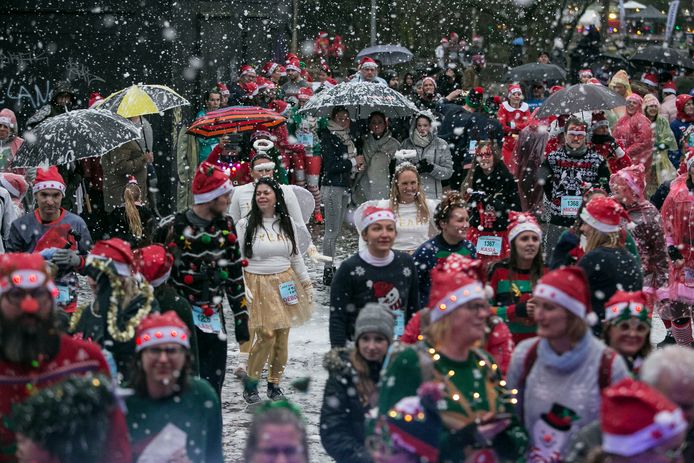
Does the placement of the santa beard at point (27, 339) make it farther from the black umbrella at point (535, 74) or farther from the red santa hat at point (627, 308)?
the black umbrella at point (535, 74)

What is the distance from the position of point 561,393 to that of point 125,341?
2.44 metres

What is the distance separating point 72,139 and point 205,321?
10.3ft

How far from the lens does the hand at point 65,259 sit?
28.0 ft

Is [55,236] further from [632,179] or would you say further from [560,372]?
[560,372]

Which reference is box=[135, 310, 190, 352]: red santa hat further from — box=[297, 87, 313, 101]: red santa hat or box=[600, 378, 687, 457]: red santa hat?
box=[297, 87, 313, 101]: red santa hat

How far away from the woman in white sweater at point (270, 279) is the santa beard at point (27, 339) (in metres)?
4.25

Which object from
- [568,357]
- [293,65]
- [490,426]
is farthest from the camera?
[293,65]

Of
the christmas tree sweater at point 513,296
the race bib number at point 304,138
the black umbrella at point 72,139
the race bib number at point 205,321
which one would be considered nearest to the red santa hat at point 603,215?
the christmas tree sweater at point 513,296

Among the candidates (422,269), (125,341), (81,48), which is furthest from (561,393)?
(81,48)

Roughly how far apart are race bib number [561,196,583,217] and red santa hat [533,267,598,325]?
20.6ft

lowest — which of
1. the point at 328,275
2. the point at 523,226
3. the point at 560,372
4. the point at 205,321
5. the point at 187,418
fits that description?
the point at 328,275

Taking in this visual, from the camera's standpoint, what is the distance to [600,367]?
5.24 metres

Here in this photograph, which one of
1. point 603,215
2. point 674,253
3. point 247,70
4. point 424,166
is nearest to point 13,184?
point 424,166

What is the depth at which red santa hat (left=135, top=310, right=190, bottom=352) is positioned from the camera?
544 cm
